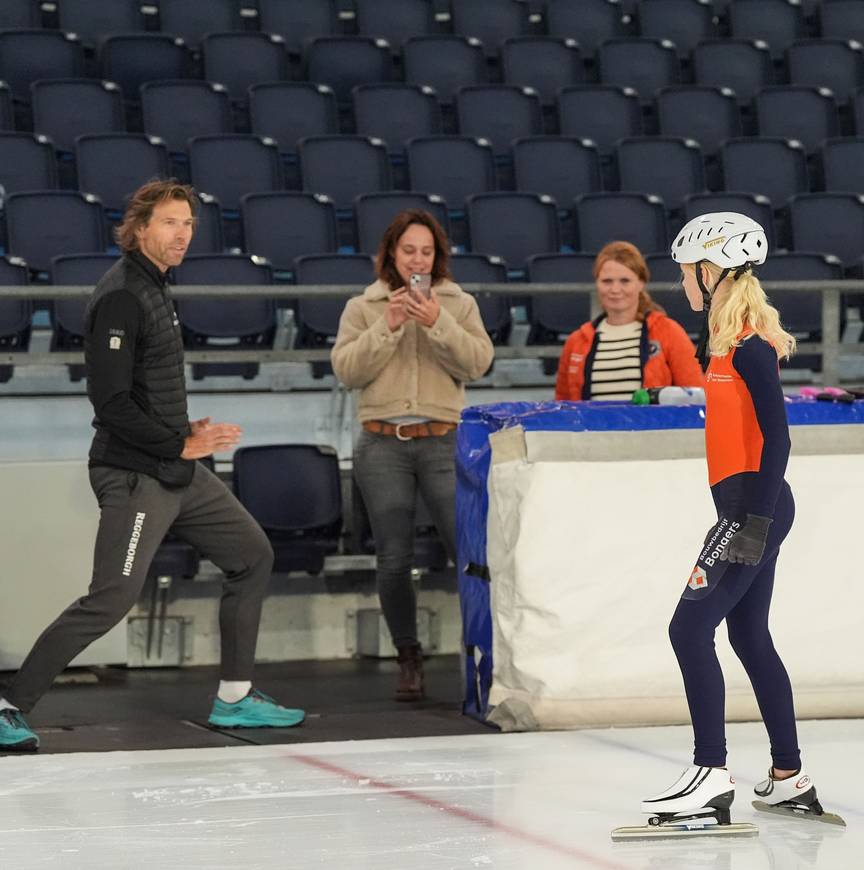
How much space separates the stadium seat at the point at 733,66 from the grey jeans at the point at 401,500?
601cm

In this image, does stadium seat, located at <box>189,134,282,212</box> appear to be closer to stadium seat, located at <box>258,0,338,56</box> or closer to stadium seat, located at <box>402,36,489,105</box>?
stadium seat, located at <box>402,36,489,105</box>

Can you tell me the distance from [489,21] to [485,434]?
6500mm

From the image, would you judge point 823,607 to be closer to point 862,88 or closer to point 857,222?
point 857,222

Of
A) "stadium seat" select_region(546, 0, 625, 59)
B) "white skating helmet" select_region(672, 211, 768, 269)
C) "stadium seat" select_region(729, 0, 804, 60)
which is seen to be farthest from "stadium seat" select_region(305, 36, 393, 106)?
"white skating helmet" select_region(672, 211, 768, 269)

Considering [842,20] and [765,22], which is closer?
[765,22]

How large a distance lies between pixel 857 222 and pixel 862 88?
1.92 metres

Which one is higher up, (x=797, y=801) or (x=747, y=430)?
(x=747, y=430)

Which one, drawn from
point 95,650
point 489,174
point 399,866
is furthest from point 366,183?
point 399,866

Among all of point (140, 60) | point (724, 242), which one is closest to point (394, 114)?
point (140, 60)

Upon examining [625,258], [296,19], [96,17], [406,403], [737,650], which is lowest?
[737,650]

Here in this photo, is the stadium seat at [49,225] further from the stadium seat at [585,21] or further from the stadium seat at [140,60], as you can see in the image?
the stadium seat at [585,21]

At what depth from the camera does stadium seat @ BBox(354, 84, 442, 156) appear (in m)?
9.23

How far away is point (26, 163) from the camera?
7.99 m

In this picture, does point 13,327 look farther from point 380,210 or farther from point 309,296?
point 380,210
